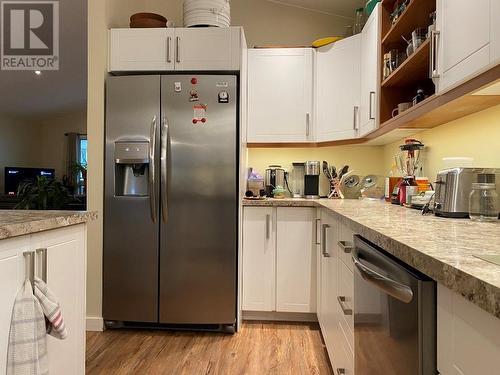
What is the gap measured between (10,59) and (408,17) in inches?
148

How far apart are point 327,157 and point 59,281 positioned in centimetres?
252

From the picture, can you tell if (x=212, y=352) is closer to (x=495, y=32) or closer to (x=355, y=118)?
(x=355, y=118)

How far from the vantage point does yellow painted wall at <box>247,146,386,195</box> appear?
3.21m

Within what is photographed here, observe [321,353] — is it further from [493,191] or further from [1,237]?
[1,237]

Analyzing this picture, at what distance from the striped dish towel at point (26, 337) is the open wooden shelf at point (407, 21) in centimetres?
210

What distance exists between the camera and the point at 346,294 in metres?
1.48

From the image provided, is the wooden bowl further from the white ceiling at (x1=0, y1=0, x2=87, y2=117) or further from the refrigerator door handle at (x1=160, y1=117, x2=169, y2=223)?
the white ceiling at (x1=0, y1=0, x2=87, y2=117)

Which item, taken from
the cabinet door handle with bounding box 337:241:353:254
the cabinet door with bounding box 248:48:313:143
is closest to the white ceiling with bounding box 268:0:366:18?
the cabinet door with bounding box 248:48:313:143

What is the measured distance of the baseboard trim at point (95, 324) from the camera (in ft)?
8.09

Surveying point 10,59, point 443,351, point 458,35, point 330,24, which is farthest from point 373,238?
point 10,59

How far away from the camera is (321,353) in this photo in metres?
2.17

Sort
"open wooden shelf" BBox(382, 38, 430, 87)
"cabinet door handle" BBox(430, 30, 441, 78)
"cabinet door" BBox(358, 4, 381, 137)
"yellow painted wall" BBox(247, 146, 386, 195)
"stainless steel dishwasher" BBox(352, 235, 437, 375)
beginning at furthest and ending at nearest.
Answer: "yellow painted wall" BBox(247, 146, 386, 195), "cabinet door" BBox(358, 4, 381, 137), "open wooden shelf" BBox(382, 38, 430, 87), "cabinet door handle" BBox(430, 30, 441, 78), "stainless steel dishwasher" BBox(352, 235, 437, 375)

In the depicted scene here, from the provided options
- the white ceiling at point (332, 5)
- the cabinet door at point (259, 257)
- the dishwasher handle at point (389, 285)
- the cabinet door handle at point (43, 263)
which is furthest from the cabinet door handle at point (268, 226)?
the white ceiling at point (332, 5)

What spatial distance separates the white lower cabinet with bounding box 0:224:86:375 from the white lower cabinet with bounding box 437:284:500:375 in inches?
42.6
